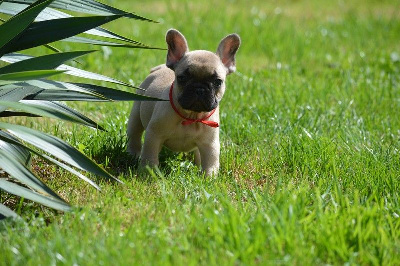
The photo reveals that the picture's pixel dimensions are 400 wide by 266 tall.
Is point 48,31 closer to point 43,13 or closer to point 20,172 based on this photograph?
point 43,13

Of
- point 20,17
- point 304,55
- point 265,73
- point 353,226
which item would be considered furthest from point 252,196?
point 304,55

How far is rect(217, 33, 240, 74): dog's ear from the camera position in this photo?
15.6 ft

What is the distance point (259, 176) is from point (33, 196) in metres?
1.66

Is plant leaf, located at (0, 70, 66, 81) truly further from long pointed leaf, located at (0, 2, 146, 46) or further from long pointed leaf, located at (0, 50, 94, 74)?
long pointed leaf, located at (0, 2, 146, 46)

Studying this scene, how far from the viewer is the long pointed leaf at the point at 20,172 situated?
3.28 m

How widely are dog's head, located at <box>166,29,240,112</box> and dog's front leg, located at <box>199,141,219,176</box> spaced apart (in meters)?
0.29

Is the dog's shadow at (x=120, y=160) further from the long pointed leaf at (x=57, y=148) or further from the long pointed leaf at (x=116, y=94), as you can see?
the long pointed leaf at (x=57, y=148)

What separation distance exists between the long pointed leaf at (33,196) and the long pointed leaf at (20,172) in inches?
1.3

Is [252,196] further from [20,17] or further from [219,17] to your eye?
[219,17]

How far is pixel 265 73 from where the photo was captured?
23.3 feet

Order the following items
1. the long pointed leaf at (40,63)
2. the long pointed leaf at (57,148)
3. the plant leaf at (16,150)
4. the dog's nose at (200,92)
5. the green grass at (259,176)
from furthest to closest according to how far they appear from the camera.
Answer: the dog's nose at (200,92) < the long pointed leaf at (40,63) < the plant leaf at (16,150) < the long pointed leaf at (57,148) < the green grass at (259,176)

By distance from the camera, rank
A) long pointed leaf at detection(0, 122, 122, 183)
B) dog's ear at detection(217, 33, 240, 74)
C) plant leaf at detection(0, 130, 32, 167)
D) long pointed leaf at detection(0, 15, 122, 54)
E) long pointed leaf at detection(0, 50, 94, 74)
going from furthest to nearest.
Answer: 1. dog's ear at detection(217, 33, 240, 74)
2. long pointed leaf at detection(0, 15, 122, 54)
3. long pointed leaf at detection(0, 50, 94, 74)
4. plant leaf at detection(0, 130, 32, 167)
5. long pointed leaf at detection(0, 122, 122, 183)

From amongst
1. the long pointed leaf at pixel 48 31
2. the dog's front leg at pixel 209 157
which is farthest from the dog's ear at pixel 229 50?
the long pointed leaf at pixel 48 31

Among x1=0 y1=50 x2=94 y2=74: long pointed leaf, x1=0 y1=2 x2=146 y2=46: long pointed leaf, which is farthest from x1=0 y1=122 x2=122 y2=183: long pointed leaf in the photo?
x1=0 y1=2 x2=146 y2=46: long pointed leaf
